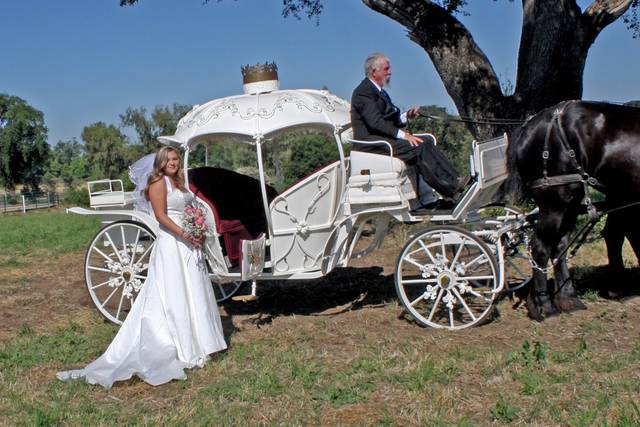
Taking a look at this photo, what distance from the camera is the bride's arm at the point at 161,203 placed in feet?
21.3

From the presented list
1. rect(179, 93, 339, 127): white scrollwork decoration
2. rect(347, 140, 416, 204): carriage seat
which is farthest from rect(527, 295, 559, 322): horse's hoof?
rect(179, 93, 339, 127): white scrollwork decoration

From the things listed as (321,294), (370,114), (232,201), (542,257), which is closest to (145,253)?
(232,201)

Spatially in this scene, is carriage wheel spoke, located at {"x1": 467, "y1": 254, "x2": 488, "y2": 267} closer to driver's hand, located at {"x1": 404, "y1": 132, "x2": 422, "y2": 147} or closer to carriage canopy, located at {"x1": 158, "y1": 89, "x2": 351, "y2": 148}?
driver's hand, located at {"x1": 404, "y1": 132, "x2": 422, "y2": 147}

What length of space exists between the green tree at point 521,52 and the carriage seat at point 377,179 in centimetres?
529

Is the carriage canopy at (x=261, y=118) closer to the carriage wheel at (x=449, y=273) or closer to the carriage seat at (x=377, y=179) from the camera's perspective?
the carriage seat at (x=377, y=179)

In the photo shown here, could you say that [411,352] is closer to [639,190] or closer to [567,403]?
[567,403]

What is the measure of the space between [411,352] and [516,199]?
5.93m

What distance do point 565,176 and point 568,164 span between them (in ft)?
0.39

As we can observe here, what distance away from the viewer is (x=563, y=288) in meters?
7.66

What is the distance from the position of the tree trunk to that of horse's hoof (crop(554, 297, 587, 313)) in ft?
15.4

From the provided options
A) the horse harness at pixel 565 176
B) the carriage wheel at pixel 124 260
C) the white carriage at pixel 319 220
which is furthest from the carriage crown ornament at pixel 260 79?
the horse harness at pixel 565 176

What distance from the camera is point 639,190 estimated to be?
22.4ft

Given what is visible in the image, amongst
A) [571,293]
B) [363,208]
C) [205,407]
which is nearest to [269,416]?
[205,407]

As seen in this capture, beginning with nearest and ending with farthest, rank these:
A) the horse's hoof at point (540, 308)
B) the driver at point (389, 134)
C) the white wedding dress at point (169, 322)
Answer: the white wedding dress at point (169, 322)
the driver at point (389, 134)
the horse's hoof at point (540, 308)
